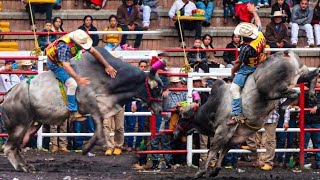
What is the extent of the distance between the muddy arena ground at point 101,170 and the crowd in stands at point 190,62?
31cm

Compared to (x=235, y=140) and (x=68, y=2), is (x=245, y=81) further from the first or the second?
(x=68, y=2)

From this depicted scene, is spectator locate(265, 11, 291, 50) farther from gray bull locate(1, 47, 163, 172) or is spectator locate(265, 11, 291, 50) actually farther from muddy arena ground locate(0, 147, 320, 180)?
gray bull locate(1, 47, 163, 172)

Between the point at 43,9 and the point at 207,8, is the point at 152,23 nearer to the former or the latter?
the point at 207,8

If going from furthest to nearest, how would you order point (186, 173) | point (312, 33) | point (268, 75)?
point (312, 33), point (186, 173), point (268, 75)

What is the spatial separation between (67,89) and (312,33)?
7.84 meters

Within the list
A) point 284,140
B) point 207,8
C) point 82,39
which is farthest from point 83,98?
point 207,8

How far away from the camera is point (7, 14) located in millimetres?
25453

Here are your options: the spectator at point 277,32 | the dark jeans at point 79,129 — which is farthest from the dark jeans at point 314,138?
the dark jeans at point 79,129

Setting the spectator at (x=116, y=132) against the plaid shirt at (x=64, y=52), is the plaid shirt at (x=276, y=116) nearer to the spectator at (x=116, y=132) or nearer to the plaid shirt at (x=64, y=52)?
the spectator at (x=116, y=132)

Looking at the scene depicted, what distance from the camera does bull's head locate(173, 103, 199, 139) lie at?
19.5 meters

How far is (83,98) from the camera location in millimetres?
18719

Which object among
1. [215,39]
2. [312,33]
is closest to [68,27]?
[215,39]

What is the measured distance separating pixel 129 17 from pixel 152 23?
3.91ft

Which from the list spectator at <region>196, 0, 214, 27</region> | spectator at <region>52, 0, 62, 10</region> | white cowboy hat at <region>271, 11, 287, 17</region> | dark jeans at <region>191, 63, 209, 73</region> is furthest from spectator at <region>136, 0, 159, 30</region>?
dark jeans at <region>191, 63, 209, 73</region>
